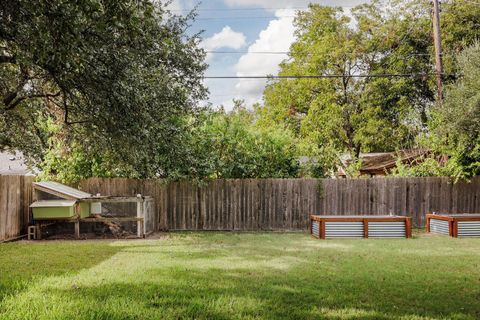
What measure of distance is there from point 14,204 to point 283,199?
9213 mm

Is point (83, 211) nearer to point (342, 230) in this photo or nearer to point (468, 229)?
point (342, 230)

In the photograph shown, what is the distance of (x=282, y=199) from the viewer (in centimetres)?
1565

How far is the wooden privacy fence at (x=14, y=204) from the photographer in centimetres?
1242

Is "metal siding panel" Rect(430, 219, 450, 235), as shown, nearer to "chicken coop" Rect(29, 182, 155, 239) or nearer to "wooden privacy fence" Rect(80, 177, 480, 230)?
"wooden privacy fence" Rect(80, 177, 480, 230)

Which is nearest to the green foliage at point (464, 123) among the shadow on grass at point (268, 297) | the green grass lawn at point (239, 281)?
the green grass lawn at point (239, 281)

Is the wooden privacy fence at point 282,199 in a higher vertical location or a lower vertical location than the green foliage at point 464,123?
lower

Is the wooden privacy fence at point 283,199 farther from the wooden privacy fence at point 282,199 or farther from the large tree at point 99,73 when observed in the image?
the large tree at point 99,73

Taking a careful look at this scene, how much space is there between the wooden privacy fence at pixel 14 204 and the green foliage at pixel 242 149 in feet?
19.8

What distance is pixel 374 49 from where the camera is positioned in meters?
27.8

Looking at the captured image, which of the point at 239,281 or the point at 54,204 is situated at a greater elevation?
the point at 54,204

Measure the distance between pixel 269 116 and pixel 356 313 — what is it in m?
29.8

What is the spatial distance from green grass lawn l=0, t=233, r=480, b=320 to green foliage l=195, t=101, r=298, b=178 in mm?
4661

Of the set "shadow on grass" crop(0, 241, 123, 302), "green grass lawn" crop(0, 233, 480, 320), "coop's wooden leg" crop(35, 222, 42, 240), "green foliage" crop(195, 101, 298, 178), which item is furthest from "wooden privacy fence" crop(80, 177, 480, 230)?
"green grass lawn" crop(0, 233, 480, 320)

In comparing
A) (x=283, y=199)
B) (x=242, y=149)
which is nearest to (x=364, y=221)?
(x=283, y=199)
